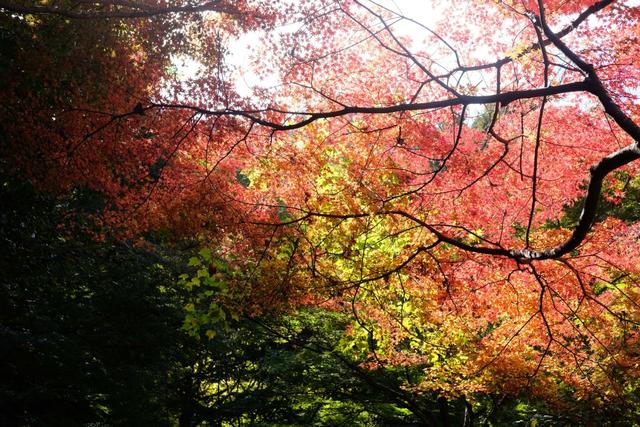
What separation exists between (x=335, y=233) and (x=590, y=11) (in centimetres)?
406

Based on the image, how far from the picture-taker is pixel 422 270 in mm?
7836

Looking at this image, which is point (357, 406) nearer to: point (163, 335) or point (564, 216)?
point (163, 335)

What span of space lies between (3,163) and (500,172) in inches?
266

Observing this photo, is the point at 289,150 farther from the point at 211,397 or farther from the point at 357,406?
the point at 211,397

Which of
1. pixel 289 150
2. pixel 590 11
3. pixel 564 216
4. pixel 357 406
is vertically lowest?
pixel 357 406

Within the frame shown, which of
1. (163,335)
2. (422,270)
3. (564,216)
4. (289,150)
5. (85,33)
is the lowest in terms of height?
(163,335)

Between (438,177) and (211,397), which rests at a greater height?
(438,177)

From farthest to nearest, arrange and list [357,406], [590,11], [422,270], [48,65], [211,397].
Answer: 1. [211,397]
2. [357,406]
3. [422,270]
4. [48,65]
5. [590,11]

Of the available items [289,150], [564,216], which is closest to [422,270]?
[289,150]

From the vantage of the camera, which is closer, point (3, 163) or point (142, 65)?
point (3, 163)

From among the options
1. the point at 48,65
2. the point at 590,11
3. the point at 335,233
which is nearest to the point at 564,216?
the point at 335,233

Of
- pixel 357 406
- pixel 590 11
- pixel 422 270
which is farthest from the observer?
pixel 357 406

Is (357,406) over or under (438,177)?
under

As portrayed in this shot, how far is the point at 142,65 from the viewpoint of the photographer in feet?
23.1
